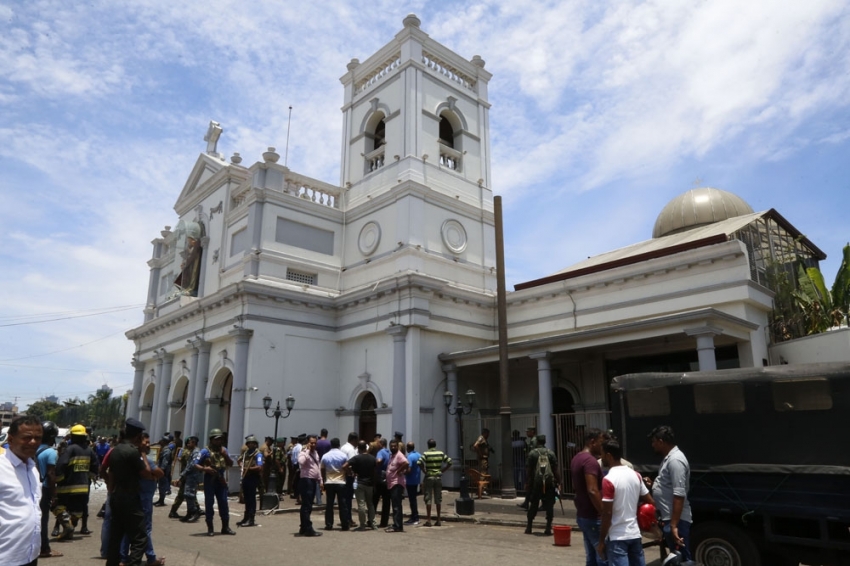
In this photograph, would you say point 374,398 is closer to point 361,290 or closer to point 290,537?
point 361,290

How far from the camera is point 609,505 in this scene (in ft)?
18.4

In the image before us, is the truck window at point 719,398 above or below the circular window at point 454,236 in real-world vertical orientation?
below

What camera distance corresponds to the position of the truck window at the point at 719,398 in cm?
826

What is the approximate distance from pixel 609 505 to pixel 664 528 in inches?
75.4

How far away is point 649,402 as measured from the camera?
9.02 m

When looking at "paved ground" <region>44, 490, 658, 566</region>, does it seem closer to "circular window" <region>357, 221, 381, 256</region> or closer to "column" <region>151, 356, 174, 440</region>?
"circular window" <region>357, 221, 381, 256</region>

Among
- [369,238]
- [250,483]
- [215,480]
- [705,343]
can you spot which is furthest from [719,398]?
[369,238]

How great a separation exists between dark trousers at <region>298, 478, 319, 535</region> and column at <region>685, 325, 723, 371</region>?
9926 millimetres

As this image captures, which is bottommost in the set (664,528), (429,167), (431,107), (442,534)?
(442,534)

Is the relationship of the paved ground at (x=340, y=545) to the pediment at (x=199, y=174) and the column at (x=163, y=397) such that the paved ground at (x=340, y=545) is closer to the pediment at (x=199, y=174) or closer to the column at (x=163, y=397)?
the column at (x=163, y=397)

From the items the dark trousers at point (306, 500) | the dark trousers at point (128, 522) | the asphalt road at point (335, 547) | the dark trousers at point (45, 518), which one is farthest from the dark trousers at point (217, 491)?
the dark trousers at point (128, 522)

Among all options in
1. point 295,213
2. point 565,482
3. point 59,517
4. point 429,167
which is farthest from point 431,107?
point 59,517

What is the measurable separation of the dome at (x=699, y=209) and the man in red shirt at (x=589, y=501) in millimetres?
22646

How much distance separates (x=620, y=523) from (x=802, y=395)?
374 centimetres
